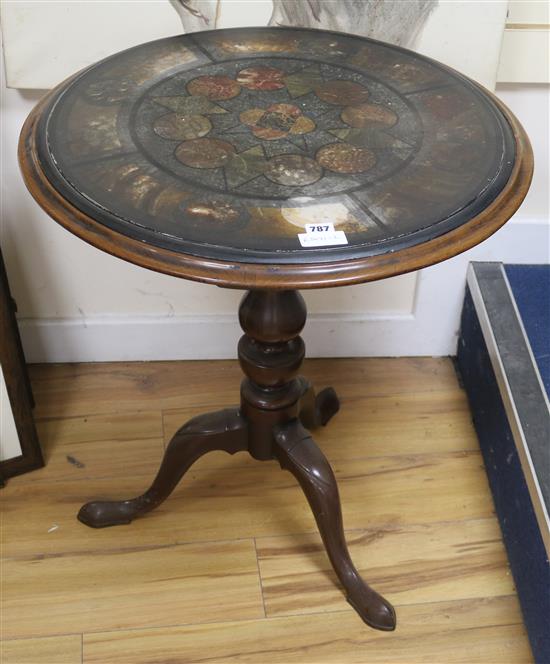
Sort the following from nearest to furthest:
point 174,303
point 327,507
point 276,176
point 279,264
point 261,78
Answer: point 279,264 < point 276,176 < point 261,78 < point 327,507 < point 174,303

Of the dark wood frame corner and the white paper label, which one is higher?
the white paper label

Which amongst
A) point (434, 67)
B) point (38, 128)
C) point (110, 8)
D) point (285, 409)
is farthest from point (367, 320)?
point (38, 128)

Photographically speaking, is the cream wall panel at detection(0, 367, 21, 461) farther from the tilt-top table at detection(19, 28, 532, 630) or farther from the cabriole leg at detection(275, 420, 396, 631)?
the cabriole leg at detection(275, 420, 396, 631)

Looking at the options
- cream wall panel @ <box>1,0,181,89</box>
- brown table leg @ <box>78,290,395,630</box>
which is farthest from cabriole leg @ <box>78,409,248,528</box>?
cream wall panel @ <box>1,0,181,89</box>

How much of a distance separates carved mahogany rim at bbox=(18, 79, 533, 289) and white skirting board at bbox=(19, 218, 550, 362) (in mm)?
815

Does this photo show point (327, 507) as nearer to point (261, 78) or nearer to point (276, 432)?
point (276, 432)

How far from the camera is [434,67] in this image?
4.68 feet

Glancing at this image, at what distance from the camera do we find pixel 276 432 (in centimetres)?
153

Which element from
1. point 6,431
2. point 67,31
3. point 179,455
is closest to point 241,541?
point 179,455

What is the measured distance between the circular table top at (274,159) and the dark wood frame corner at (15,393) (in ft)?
1.57

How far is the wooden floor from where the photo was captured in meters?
1.54

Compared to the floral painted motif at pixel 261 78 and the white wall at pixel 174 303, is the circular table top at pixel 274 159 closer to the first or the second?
the floral painted motif at pixel 261 78

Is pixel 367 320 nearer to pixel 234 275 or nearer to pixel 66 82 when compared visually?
A: pixel 66 82

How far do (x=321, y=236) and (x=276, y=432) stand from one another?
1.83ft
